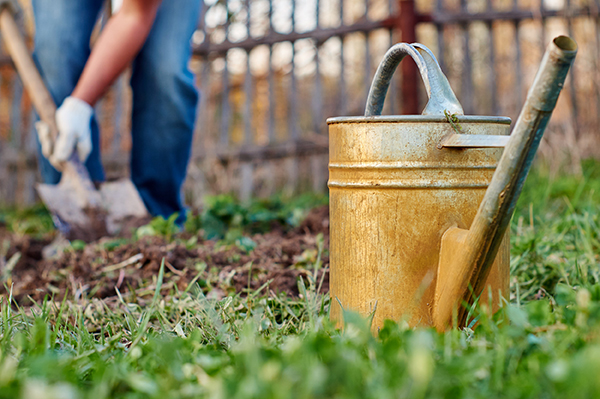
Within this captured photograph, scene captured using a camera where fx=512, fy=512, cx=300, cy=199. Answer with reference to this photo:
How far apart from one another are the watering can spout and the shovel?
6.11ft

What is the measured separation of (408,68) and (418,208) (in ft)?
9.84

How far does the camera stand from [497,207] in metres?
0.87

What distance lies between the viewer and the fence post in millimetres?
3793

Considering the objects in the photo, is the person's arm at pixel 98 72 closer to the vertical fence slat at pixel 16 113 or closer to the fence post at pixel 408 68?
the fence post at pixel 408 68

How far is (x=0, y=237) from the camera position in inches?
108

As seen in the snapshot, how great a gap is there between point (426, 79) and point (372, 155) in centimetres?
20

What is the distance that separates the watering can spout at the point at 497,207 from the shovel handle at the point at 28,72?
2.20 metres

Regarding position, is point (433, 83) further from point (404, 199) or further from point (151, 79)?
point (151, 79)

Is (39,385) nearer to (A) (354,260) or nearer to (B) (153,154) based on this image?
(A) (354,260)

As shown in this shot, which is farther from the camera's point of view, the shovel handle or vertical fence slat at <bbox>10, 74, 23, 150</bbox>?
vertical fence slat at <bbox>10, 74, 23, 150</bbox>

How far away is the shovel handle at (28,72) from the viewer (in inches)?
99.4

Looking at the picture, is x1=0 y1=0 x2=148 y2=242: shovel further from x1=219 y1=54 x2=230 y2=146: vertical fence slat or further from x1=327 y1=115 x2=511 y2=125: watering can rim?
x1=219 y1=54 x2=230 y2=146: vertical fence slat

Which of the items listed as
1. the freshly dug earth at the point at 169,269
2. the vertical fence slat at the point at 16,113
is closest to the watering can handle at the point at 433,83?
the freshly dug earth at the point at 169,269

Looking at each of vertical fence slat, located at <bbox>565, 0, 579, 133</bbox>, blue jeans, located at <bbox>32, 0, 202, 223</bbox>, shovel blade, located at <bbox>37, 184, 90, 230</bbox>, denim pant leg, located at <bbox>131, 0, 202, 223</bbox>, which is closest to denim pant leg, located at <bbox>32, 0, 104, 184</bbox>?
blue jeans, located at <bbox>32, 0, 202, 223</bbox>
